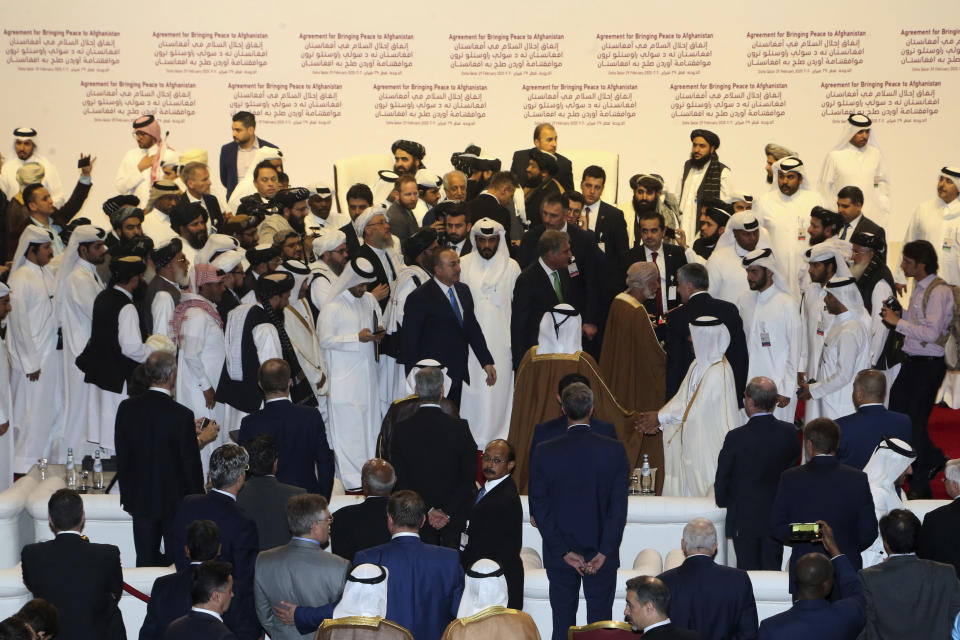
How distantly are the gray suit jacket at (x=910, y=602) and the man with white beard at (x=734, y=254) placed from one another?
4022 mm

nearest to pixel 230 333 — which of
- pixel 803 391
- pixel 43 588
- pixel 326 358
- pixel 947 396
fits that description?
pixel 326 358

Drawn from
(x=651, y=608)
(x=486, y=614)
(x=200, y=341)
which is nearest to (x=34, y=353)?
(x=200, y=341)

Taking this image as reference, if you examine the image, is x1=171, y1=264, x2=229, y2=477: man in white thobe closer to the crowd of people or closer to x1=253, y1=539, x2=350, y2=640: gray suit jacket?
the crowd of people

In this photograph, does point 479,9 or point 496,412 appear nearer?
point 496,412

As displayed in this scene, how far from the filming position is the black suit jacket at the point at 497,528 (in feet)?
20.1

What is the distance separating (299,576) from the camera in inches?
213

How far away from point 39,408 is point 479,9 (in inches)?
285

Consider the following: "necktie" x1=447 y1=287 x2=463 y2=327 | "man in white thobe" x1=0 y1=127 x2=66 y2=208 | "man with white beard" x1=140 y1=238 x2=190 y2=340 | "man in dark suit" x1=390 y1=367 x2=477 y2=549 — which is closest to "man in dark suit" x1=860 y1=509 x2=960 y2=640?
"man in dark suit" x1=390 y1=367 x2=477 y2=549

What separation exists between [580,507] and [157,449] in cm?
219

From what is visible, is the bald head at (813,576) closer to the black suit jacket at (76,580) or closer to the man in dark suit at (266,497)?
the man in dark suit at (266,497)

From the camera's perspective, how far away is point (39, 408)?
930cm

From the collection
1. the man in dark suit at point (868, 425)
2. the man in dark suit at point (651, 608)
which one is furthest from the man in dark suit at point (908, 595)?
the man in dark suit at point (868, 425)

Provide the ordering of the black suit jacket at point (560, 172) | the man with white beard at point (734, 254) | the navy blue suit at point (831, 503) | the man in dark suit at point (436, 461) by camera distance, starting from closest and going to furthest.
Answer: the navy blue suit at point (831, 503) < the man in dark suit at point (436, 461) < the man with white beard at point (734, 254) < the black suit jacket at point (560, 172)

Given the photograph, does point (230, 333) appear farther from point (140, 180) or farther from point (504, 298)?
point (140, 180)
